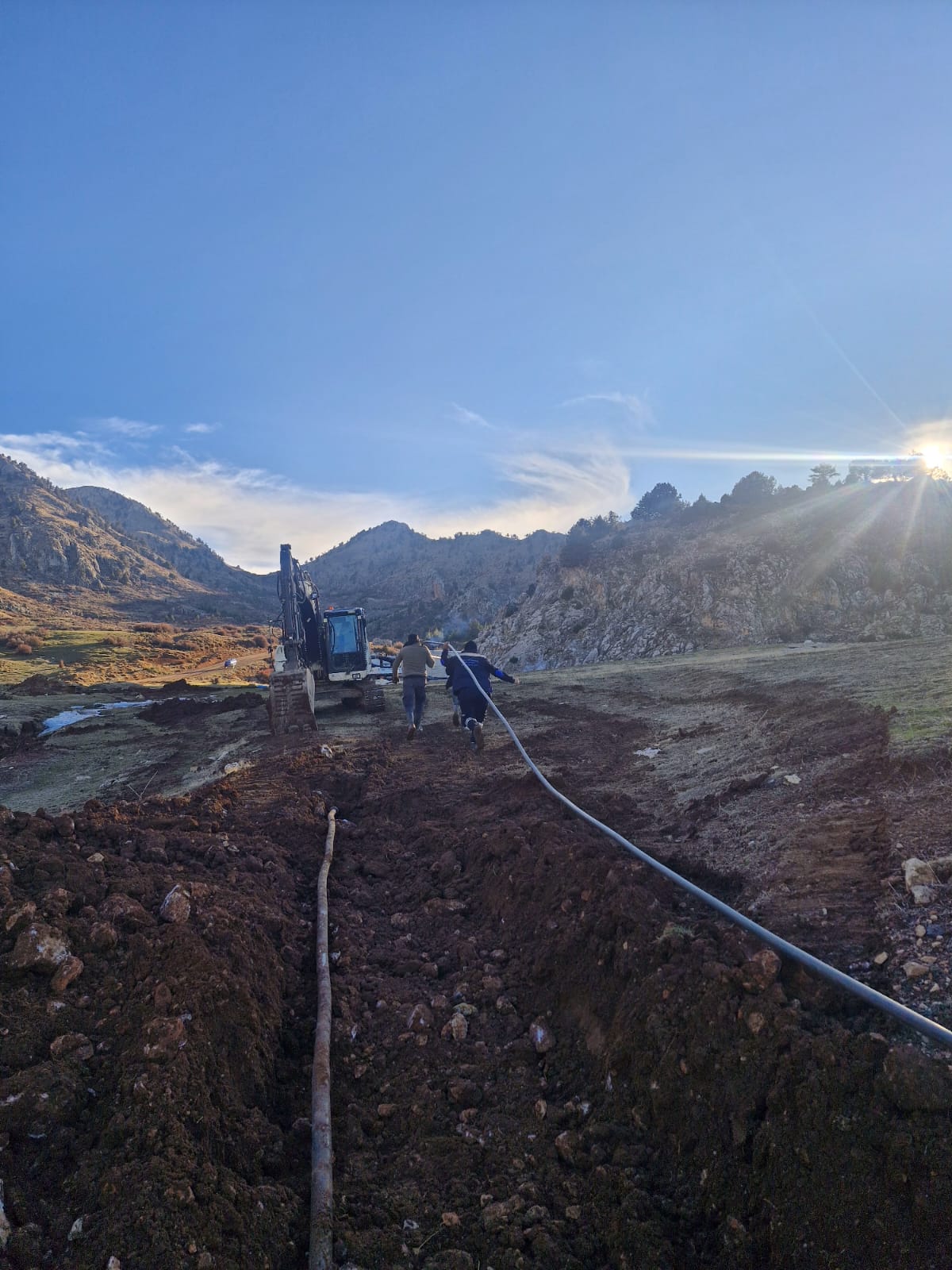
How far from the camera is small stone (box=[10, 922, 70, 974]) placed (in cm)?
381

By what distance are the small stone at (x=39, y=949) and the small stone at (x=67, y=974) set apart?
44 millimetres

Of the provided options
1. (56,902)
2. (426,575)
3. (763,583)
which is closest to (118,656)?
(763,583)

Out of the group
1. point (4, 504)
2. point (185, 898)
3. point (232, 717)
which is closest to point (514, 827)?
point (185, 898)

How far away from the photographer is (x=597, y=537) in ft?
199

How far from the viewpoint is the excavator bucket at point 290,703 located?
637 inches

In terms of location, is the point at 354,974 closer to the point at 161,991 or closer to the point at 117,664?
the point at 161,991

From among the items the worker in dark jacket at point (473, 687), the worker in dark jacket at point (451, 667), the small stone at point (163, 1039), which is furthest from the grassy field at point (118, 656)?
the small stone at point (163, 1039)

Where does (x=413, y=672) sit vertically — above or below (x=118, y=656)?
above

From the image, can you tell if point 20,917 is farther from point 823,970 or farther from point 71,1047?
point 823,970

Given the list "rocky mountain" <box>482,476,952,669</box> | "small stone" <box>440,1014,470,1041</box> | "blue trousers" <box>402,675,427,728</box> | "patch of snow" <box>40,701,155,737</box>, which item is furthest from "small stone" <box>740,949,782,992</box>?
"rocky mountain" <box>482,476,952,669</box>

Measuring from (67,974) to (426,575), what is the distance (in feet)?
413

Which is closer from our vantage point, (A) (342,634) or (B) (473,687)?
(B) (473,687)

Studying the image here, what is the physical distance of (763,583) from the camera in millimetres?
39812

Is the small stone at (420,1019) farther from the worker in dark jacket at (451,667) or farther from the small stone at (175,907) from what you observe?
the worker in dark jacket at (451,667)
